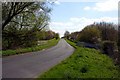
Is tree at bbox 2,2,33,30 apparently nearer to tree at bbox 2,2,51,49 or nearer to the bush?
tree at bbox 2,2,51,49

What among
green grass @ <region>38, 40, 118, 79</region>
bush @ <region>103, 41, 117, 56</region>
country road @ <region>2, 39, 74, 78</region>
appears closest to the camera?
green grass @ <region>38, 40, 118, 79</region>

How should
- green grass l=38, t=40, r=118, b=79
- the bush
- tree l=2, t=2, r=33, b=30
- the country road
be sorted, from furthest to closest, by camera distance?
the bush, tree l=2, t=2, r=33, b=30, the country road, green grass l=38, t=40, r=118, b=79

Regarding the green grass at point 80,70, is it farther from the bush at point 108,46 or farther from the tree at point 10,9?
the bush at point 108,46

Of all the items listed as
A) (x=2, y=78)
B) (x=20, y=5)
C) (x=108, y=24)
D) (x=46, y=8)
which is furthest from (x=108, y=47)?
(x=108, y=24)

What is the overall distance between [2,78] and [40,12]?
2201 centimetres

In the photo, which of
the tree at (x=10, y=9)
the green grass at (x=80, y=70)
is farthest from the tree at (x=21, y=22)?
the green grass at (x=80, y=70)

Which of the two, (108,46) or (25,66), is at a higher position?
(108,46)

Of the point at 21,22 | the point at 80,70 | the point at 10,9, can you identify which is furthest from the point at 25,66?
the point at 21,22

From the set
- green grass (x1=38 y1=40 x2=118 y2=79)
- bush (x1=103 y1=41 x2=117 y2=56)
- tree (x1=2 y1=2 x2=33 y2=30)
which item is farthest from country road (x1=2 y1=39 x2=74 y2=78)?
bush (x1=103 y1=41 x2=117 y2=56)

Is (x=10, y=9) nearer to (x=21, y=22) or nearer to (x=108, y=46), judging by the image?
(x=21, y=22)

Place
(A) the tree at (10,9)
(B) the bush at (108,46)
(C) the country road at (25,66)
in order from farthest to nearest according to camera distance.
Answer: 1. (B) the bush at (108,46)
2. (A) the tree at (10,9)
3. (C) the country road at (25,66)

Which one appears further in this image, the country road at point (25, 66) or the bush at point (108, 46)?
the bush at point (108, 46)

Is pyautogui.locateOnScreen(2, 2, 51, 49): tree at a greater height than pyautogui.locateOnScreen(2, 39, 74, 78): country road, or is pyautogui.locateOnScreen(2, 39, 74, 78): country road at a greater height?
pyautogui.locateOnScreen(2, 2, 51, 49): tree

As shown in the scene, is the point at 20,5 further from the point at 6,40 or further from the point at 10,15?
the point at 6,40
